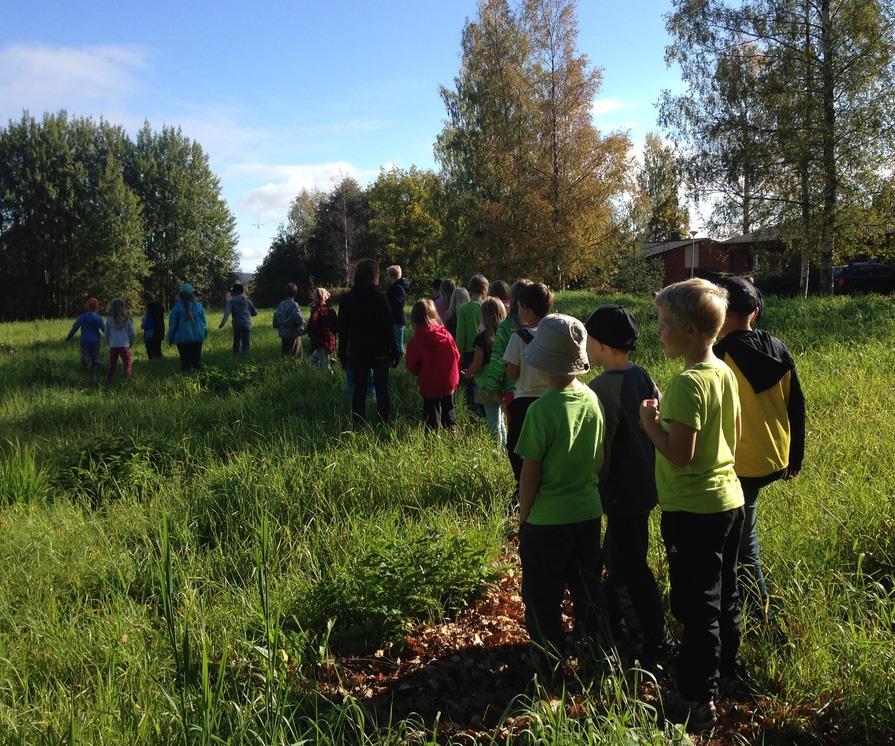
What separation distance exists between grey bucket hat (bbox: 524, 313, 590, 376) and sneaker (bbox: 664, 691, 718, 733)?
152cm

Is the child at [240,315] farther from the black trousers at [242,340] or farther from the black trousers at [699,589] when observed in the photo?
the black trousers at [699,589]

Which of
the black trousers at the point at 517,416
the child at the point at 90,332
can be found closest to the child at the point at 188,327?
the child at the point at 90,332

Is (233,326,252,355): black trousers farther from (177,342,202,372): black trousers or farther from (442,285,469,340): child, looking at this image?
(442,285,469,340): child

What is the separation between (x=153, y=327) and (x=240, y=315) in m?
2.26

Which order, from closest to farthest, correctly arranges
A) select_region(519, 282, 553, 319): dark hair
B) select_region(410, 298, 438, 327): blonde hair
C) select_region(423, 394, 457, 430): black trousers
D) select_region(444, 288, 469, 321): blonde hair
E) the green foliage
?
select_region(519, 282, 553, 319): dark hair < select_region(410, 298, 438, 327): blonde hair < select_region(423, 394, 457, 430): black trousers < select_region(444, 288, 469, 321): blonde hair < the green foliage

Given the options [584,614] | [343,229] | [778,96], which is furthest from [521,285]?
[343,229]

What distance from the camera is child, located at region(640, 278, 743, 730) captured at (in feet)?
9.34

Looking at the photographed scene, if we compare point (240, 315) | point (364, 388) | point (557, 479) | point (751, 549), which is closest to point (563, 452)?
point (557, 479)

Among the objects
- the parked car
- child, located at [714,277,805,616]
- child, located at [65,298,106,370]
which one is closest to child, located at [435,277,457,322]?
child, located at [714,277,805,616]

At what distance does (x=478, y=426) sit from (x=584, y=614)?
4.11 meters

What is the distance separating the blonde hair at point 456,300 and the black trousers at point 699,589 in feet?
19.8

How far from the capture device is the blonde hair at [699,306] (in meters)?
2.86

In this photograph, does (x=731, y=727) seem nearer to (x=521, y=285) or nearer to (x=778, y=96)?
(x=521, y=285)

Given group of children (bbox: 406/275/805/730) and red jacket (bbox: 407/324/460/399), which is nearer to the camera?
group of children (bbox: 406/275/805/730)
